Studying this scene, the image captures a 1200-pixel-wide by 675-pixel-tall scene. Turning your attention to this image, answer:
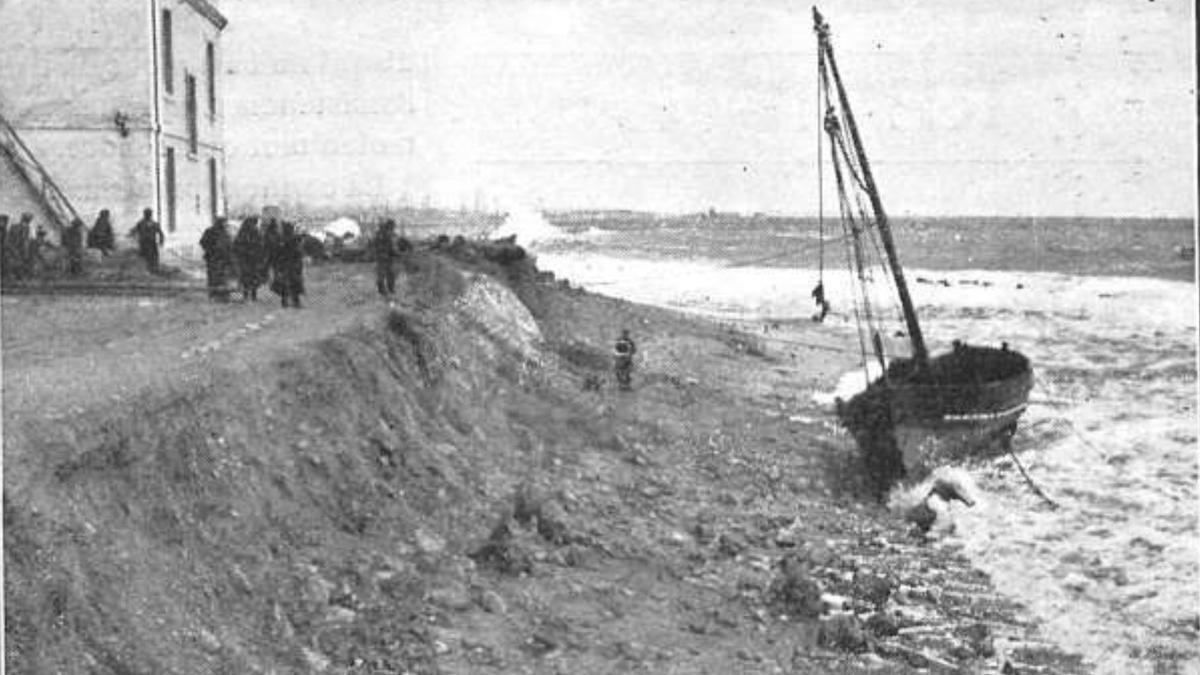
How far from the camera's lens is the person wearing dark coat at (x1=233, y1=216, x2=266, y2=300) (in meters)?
17.1

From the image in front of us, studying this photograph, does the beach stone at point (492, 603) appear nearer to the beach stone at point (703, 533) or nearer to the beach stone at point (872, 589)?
the beach stone at point (703, 533)

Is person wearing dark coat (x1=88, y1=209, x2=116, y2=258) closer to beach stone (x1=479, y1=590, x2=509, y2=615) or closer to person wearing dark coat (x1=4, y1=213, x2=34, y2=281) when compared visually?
person wearing dark coat (x1=4, y1=213, x2=34, y2=281)

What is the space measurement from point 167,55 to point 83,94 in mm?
3051

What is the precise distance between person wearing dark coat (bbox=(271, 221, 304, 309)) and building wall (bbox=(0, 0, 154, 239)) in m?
6.87

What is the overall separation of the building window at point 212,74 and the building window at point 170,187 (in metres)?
3.72

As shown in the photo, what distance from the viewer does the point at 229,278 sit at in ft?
66.5

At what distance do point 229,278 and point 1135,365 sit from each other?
23836 mm

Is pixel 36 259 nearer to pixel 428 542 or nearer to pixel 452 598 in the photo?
pixel 428 542

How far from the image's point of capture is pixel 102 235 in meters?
20.2

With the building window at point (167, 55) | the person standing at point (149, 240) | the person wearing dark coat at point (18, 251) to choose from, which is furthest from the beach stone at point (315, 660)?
the building window at point (167, 55)

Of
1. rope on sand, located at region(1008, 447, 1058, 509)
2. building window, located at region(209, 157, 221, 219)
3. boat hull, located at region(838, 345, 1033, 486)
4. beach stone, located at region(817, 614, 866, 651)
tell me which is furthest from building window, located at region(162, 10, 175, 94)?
beach stone, located at region(817, 614, 866, 651)

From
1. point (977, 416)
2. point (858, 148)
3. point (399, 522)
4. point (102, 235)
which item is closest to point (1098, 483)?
point (977, 416)

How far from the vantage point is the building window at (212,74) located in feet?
89.4

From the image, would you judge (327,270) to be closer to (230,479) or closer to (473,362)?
(473,362)
